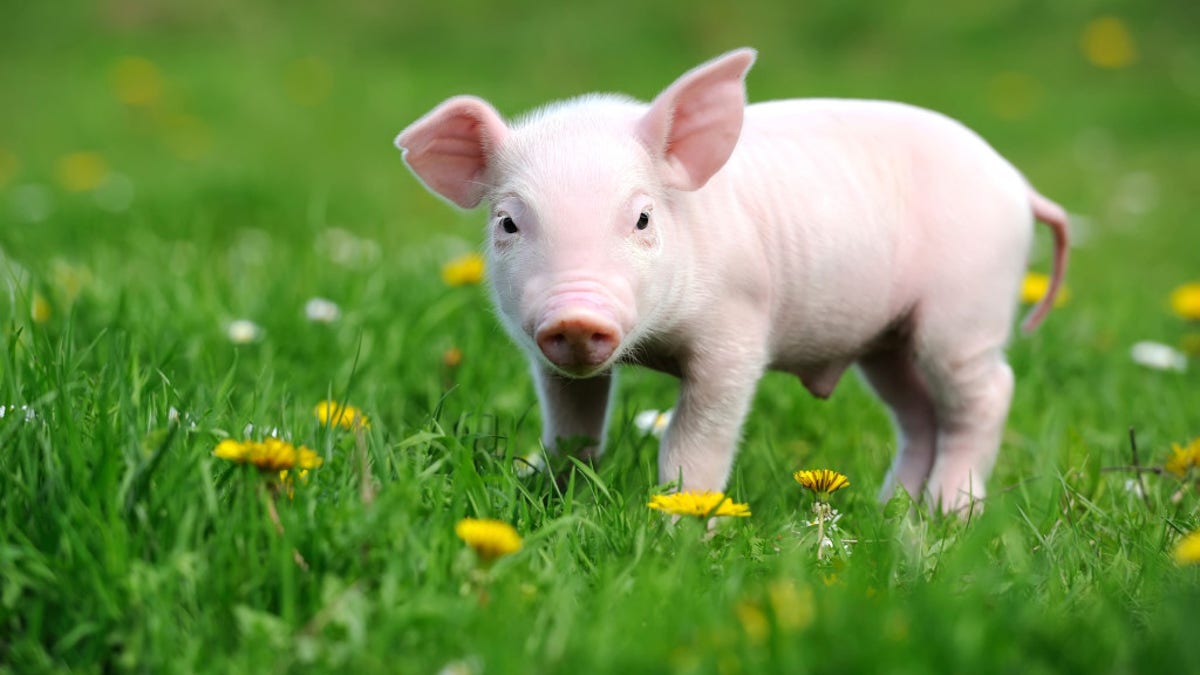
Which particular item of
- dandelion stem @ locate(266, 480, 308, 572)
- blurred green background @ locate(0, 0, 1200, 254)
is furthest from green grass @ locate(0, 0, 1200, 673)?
blurred green background @ locate(0, 0, 1200, 254)

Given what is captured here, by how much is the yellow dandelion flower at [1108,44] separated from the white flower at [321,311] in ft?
29.3

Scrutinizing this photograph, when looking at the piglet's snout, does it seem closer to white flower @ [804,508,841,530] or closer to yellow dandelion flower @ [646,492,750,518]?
yellow dandelion flower @ [646,492,750,518]

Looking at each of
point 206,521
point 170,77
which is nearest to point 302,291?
point 206,521

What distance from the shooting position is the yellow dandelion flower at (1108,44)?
11.2 meters

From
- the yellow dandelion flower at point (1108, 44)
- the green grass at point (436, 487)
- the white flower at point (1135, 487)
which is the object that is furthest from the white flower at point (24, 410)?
the yellow dandelion flower at point (1108, 44)

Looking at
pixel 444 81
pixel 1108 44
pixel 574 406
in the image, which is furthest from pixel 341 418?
pixel 1108 44

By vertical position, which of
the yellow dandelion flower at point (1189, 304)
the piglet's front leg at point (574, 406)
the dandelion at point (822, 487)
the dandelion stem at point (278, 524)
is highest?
the dandelion stem at point (278, 524)

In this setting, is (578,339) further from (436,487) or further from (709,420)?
(709,420)

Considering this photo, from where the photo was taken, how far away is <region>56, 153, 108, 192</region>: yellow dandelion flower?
295 inches

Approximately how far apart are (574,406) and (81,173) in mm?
5705

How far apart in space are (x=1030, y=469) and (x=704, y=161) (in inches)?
52.1

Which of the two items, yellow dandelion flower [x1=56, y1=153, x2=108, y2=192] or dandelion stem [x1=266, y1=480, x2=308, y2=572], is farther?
yellow dandelion flower [x1=56, y1=153, x2=108, y2=192]

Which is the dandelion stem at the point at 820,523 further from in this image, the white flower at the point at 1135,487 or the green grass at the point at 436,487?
the white flower at the point at 1135,487

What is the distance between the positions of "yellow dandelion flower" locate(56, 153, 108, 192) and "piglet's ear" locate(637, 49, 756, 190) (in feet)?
16.8
